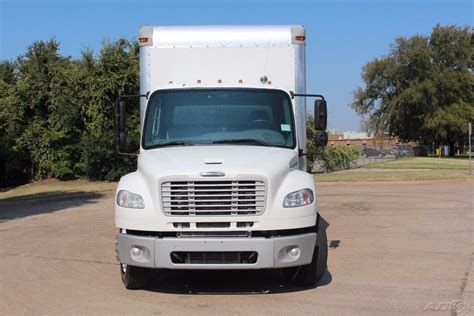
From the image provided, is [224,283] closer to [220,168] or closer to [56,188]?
[220,168]

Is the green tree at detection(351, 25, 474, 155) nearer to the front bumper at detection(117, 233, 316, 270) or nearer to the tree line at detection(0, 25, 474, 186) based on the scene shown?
the tree line at detection(0, 25, 474, 186)

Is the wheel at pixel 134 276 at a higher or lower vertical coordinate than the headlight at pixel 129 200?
lower

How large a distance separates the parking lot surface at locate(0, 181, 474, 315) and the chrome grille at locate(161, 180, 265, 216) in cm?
100

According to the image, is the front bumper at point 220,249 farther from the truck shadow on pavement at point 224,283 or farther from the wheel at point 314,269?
the truck shadow on pavement at point 224,283

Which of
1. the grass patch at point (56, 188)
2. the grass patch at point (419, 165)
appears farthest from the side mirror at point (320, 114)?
the grass patch at point (419, 165)

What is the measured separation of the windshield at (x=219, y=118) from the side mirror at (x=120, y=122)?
0.37 m

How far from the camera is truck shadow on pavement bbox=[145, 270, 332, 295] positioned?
23.2 feet

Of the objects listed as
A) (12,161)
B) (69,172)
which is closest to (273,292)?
(69,172)

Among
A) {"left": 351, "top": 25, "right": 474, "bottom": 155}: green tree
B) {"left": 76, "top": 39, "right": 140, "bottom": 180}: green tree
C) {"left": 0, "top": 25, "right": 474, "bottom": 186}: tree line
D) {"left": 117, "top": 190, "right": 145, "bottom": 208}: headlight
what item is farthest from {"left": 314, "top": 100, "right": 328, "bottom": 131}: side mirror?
{"left": 351, "top": 25, "right": 474, "bottom": 155}: green tree

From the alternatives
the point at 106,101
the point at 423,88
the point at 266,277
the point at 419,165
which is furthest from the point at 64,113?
the point at 423,88

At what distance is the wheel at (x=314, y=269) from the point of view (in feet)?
22.9

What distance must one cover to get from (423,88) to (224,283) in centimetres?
6168

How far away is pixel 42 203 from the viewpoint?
1948cm

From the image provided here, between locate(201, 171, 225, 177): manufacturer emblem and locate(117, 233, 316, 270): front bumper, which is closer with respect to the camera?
locate(117, 233, 316, 270): front bumper
